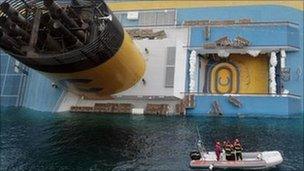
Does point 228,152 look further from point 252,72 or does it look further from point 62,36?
point 252,72

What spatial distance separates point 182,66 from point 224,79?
617 centimetres

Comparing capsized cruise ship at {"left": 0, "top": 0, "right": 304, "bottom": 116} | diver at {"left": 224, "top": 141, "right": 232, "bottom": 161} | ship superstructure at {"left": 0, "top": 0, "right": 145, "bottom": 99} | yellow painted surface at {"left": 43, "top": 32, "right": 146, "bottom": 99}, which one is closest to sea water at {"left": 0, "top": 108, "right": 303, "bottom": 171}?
capsized cruise ship at {"left": 0, "top": 0, "right": 304, "bottom": 116}

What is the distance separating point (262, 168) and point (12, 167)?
20.9 m

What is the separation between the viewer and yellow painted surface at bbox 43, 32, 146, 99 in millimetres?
51594

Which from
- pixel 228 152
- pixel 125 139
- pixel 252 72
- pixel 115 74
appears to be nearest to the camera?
pixel 228 152

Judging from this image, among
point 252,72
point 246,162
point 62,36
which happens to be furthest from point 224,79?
point 62,36

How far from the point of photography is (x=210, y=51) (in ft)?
203

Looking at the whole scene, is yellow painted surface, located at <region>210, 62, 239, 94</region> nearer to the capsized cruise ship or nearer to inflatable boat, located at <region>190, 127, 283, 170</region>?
the capsized cruise ship

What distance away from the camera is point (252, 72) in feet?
208

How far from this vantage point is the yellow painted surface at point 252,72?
205 ft

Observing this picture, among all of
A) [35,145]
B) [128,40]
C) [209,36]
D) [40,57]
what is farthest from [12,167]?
[209,36]

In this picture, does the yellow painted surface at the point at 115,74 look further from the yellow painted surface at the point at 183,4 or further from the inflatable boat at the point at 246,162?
the inflatable boat at the point at 246,162

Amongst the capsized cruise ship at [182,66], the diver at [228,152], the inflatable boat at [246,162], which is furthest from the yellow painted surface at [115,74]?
the diver at [228,152]

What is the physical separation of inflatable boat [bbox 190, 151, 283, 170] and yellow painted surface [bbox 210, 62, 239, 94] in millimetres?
21582
